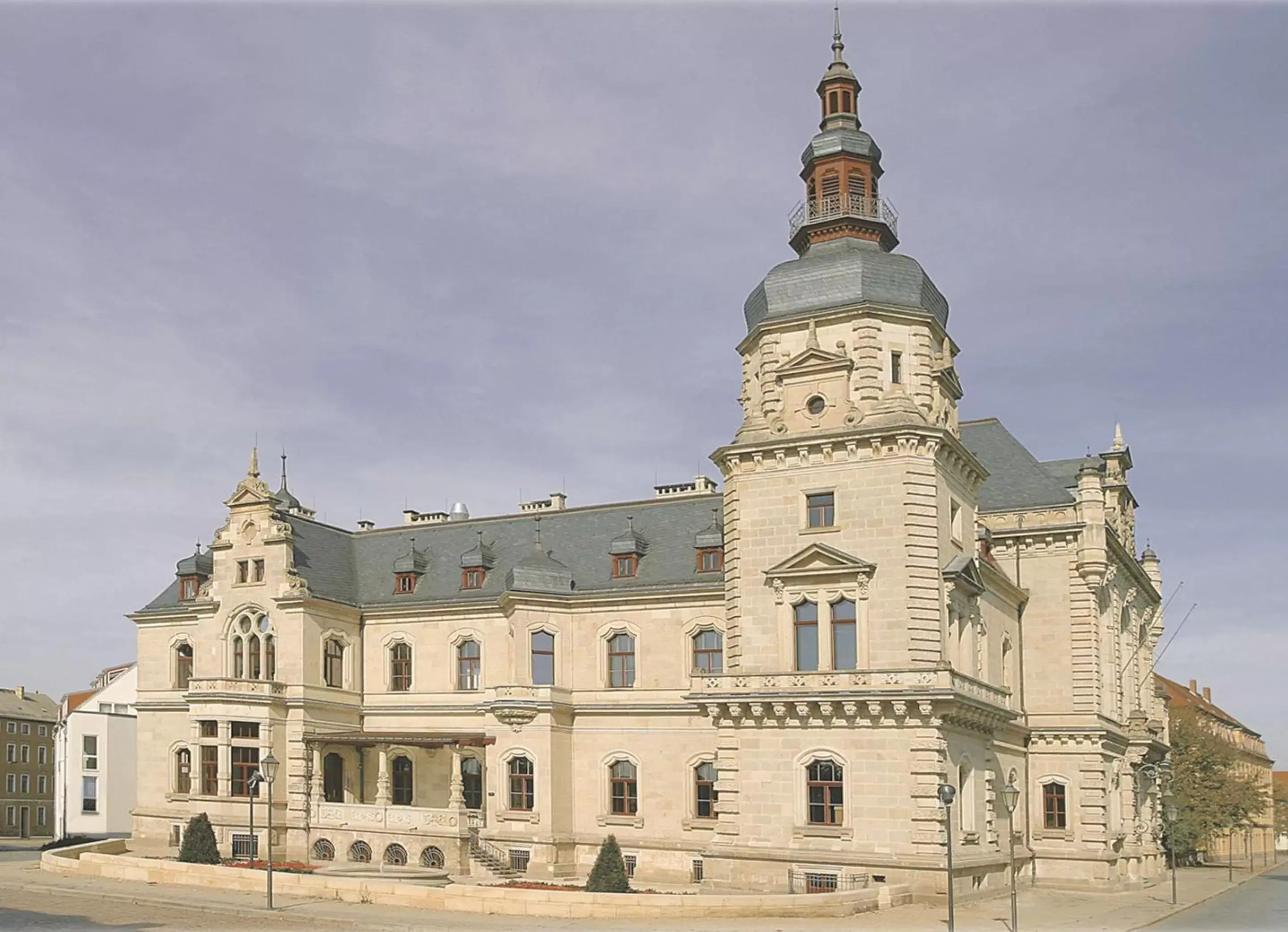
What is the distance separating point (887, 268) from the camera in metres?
41.1

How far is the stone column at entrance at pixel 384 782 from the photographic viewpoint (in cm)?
4978

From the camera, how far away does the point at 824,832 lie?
38188 mm

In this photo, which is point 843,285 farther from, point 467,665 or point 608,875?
point 467,665

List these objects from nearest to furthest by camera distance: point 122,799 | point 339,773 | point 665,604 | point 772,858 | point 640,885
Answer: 1. point 772,858
2. point 640,885
3. point 665,604
4. point 339,773
5. point 122,799

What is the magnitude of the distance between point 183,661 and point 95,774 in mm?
24383

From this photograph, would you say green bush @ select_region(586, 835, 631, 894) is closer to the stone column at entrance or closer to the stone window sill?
the stone window sill

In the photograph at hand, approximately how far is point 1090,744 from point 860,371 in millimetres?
17186

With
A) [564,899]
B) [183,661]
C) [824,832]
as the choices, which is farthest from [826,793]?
[183,661]

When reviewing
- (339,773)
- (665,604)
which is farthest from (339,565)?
(665,604)

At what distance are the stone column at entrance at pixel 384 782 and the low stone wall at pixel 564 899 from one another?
8771mm

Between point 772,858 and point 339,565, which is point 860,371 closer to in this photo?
point 772,858

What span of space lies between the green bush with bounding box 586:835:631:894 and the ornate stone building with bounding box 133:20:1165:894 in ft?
8.82

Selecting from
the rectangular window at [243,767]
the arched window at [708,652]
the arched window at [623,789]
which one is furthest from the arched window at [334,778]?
the arched window at [708,652]

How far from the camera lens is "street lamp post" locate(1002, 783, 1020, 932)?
32.5m
